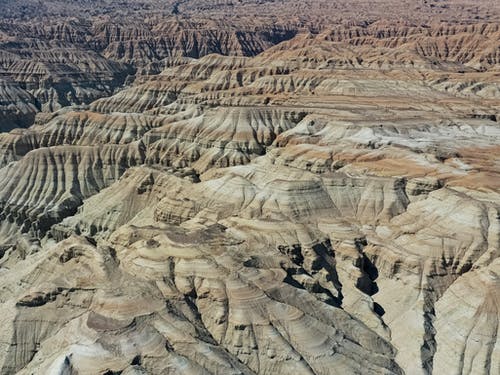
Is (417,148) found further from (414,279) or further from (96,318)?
(96,318)

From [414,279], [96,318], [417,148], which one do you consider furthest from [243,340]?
[417,148]

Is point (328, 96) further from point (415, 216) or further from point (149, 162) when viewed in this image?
point (415, 216)

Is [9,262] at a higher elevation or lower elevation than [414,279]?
lower

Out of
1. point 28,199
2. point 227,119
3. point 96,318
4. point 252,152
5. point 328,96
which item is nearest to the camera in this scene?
point 96,318

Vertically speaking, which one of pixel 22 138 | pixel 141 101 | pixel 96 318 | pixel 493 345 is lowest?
pixel 141 101

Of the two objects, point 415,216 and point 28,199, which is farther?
point 28,199

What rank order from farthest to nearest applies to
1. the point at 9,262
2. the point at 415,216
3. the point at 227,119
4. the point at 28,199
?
1. the point at 227,119
2. the point at 28,199
3. the point at 9,262
4. the point at 415,216

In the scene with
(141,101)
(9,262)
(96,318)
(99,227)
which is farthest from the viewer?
(141,101)

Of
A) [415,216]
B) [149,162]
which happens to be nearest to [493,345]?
[415,216]

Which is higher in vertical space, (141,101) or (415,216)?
(415,216)

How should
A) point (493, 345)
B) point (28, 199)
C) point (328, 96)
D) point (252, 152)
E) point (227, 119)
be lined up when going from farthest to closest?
point (328, 96), point (227, 119), point (252, 152), point (28, 199), point (493, 345)
